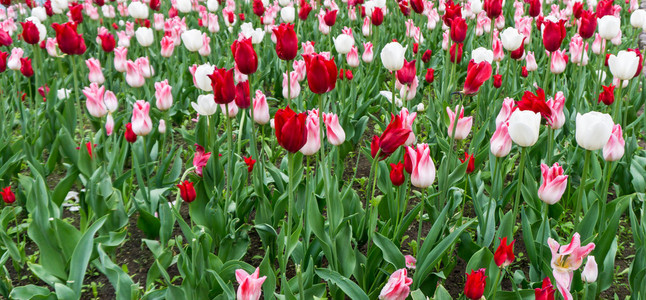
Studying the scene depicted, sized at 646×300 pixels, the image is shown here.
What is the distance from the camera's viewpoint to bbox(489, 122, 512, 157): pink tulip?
6.39ft

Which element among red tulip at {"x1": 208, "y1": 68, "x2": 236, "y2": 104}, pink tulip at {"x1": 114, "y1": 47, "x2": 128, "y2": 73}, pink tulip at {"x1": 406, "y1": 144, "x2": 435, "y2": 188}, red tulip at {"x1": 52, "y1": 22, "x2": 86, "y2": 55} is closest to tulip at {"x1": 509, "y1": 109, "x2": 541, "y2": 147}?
pink tulip at {"x1": 406, "y1": 144, "x2": 435, "y2": 188}

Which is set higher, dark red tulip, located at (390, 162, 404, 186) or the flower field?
dark red tulip, located at (390, 162, 404, 186)

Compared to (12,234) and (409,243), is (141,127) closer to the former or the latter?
(12,234)

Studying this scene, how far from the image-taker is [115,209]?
2.48m

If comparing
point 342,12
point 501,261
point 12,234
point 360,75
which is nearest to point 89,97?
point 12,234

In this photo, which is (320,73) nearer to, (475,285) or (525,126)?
(525,126)

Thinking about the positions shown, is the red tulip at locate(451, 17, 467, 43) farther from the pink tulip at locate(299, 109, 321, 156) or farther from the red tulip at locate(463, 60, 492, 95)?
the pink tulip at locate(299, 109, 321, 156)

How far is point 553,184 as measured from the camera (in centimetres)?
178

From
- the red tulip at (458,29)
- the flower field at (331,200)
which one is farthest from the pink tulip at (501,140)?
the red tulip at (458,29)

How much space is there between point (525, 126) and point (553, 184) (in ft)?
0.75

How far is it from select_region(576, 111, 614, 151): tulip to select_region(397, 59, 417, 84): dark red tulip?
3.89 feet

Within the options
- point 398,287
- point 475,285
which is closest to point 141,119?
point 398,287

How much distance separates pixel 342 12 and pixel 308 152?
239 inches

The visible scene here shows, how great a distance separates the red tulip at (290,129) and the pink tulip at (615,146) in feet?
3.72
